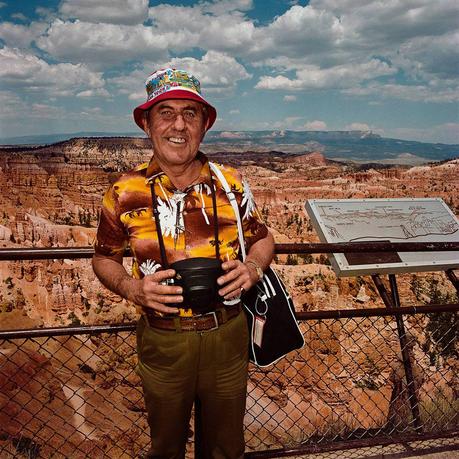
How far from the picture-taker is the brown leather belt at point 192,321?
1747mm

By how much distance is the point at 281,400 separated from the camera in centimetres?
710

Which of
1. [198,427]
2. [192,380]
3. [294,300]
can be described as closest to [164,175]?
[192,380]

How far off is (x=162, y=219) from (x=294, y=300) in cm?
1374

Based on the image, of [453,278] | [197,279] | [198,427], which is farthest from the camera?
[453,278]

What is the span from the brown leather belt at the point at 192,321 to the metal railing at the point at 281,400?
503 millimetres

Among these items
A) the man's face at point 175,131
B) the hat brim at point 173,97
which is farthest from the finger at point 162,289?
the hat brim at point 173,97

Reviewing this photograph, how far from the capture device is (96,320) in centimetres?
1531

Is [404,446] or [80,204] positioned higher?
[80,204]

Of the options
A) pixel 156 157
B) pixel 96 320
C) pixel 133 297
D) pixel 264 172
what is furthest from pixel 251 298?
pixel 264 172

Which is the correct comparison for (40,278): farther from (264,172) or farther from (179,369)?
(264,172)

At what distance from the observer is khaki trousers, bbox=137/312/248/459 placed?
176 cm

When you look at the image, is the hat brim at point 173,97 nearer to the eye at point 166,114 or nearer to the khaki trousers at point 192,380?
the eye at point 166,114

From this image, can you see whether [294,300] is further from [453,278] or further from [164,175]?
[164,175]

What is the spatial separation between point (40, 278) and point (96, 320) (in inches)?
225
